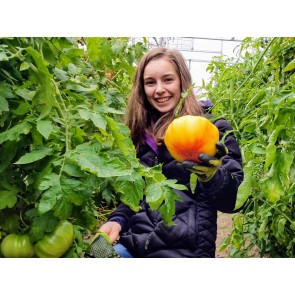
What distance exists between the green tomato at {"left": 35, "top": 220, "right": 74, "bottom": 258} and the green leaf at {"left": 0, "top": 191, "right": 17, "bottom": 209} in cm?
7

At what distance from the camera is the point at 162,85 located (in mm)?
1120

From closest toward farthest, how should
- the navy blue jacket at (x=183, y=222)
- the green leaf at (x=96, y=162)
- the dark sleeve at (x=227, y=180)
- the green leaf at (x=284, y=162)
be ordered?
the green leaf at (x=96, y=162) < the green leaf at (x=284, y=162) < the dark sleeve at (x=227, y=180) < the navy blue jacket at (x=183, y=222)

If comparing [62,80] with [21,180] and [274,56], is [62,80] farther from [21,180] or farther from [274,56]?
[274,56]

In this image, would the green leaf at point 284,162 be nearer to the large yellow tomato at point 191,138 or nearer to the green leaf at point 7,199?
the large yellow tomato at point 191,138

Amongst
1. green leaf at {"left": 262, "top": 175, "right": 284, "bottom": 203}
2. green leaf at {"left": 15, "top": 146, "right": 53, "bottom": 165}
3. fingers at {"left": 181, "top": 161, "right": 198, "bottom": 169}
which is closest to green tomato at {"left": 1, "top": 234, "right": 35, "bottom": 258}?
green leaf at {"left": 15, "top": 146, "right": 53, "bottom": 165}

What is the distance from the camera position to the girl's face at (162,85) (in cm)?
112

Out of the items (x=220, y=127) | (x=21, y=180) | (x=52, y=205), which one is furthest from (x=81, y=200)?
(x=220, y=127)

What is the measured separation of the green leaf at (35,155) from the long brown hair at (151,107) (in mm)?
548

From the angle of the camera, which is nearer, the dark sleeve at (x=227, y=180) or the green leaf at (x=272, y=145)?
the green leaf at (x=272, y=145)

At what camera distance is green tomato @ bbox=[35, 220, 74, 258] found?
2.02 ft

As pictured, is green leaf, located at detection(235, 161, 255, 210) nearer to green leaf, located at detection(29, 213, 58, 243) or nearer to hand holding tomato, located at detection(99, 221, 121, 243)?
green leaf, located at detection(29, 213, 58, 243)

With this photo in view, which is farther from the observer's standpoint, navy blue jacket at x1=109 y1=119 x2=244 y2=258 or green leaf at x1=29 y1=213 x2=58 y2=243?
navy blue jacket at x1=109 y1=119 x2=244 y2=258

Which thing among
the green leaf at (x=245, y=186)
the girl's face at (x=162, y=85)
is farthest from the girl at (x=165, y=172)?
the green leaf at (x=245, y=186)

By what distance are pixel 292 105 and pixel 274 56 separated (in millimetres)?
667
